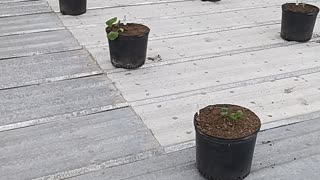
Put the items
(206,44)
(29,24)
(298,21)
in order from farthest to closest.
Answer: (29,24), (206,44), (298,21)

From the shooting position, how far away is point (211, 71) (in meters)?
4.50

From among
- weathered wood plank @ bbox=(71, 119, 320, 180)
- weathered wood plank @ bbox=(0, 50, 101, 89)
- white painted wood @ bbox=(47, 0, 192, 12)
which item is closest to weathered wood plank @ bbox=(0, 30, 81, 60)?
weathered wood plank @ bbox=(0, 50, 101, 89)

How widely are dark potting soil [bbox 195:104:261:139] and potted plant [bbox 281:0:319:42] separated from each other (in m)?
2.61

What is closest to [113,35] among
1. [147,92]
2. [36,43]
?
[147,92]

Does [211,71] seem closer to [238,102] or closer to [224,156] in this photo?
[238,102]

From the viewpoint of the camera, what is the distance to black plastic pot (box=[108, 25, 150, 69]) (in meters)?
4.29

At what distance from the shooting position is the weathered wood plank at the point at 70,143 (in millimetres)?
2951

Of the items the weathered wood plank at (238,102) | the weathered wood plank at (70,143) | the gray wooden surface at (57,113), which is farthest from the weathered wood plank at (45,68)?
the weathered wood plank at (238,102)

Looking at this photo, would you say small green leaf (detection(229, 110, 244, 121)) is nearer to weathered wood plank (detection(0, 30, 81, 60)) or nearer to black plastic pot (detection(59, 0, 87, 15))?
weathered wood plank (detection(0, 30, 81, 60))

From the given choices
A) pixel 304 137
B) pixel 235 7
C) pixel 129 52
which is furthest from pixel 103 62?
pixel 235 7

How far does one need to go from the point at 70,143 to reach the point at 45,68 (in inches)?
58.8

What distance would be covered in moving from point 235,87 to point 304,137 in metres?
0.99

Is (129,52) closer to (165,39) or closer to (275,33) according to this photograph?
(165,39)

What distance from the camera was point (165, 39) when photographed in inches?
210
